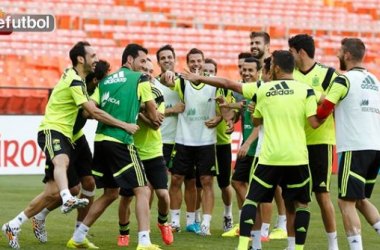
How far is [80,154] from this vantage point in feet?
35.1

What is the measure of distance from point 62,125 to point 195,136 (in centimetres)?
257

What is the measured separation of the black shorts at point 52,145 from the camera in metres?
10.1

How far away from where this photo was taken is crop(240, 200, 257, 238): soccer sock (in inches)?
356

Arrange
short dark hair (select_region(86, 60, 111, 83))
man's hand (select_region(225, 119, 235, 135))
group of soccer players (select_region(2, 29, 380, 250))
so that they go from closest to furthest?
group of soccer players (select_region(2, 29, 380, 250)) < short dark hair (select_region(86, 60, 111, 83)) < man's hand (select_region(225, 119, 235, 135))

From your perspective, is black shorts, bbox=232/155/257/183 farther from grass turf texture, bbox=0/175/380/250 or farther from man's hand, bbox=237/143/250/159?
grass turf texture, bbox=0/175/380/250

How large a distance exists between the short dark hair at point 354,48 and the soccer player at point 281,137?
83 cm

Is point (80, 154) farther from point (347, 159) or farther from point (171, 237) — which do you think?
point (347, 159)

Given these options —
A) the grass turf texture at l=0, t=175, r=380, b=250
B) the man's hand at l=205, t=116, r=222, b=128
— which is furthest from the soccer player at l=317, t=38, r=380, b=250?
the man's hand at l=205, t=116, r=222, b=128

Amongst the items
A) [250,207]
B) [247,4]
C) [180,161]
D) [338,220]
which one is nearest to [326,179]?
[250,207]

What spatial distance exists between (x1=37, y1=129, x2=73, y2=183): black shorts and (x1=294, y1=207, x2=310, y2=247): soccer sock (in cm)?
267

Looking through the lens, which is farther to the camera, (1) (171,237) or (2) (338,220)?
(2) (338,220)

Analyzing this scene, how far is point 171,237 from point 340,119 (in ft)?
8.58

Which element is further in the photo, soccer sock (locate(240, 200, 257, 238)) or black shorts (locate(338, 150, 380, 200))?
black shorts (locate(338, 150, 380, 200))

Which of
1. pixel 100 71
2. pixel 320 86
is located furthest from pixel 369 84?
pixel 100 71
